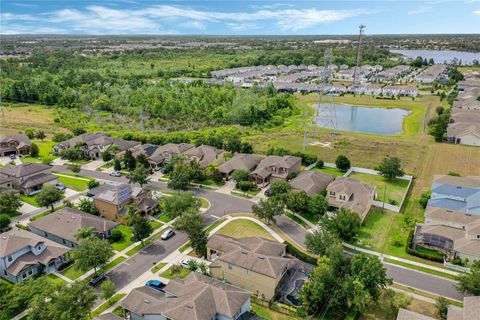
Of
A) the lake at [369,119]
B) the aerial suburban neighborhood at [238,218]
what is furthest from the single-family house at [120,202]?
the lake at [369,119]

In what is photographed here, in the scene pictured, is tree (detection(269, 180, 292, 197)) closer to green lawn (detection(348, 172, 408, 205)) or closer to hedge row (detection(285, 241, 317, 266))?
hedge row (detection(285, 241, 317, 266))

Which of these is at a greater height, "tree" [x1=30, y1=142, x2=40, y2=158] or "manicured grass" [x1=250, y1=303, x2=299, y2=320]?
"tree" [x1=30, y1=142, x2=40, y2=158]

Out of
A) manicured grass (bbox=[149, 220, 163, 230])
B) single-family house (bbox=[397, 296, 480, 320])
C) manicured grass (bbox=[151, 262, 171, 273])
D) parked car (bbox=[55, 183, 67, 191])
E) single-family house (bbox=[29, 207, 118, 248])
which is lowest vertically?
manicured grass (bbox=[151, 262, 171, 273])

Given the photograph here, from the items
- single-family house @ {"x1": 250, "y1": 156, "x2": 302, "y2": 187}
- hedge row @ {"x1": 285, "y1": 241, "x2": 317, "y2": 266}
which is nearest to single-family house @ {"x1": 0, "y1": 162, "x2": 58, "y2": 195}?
single-family house @ {"x1": 250, "y1": 156, "x2": 302, "y2": 187}

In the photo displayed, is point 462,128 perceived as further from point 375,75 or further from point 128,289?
point 375,75

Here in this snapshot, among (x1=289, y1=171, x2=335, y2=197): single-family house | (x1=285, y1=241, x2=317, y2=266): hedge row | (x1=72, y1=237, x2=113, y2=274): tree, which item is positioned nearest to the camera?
(x1=72, y1=237, x2=113, y2=274): tree

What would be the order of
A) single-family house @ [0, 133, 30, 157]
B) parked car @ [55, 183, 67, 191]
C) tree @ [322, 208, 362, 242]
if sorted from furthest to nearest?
single-family house @ [0, 133, 30, 157] < parked car @ [55, 183, 67, 191] < tree @ [322, 208, 362, 242]
